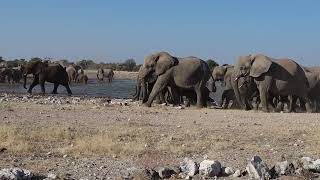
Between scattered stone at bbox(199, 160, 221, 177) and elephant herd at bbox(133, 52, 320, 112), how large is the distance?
13.2 meters

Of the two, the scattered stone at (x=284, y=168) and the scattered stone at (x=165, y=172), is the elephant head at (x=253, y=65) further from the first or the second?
the scattered stone at (x=165, y=172)

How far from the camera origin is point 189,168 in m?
11.3

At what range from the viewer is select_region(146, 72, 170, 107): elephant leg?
85.2 feet

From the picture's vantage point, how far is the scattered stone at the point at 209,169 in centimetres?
1115

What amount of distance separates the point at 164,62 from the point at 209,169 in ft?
50.7

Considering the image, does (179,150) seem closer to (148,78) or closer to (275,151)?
(275,151)

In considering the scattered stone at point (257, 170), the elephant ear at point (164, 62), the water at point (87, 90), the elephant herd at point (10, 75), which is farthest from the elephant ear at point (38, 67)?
the scattered stone at point (257, 170)

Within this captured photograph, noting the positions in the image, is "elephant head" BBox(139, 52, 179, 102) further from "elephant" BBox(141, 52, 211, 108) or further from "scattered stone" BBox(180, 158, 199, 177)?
"scattered stone" BBox(180, 158, 199, 177)

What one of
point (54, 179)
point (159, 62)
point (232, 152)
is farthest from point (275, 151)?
point (159, 62)

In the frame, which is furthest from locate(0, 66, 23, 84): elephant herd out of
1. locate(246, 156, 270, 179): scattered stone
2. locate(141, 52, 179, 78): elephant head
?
locate(246, 156, 270, 179): scattered stone

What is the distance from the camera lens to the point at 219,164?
37.6 ft

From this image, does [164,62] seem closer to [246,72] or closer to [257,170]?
[246,72]

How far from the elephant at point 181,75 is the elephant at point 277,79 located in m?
2.02

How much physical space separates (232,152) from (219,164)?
194 centimetres
